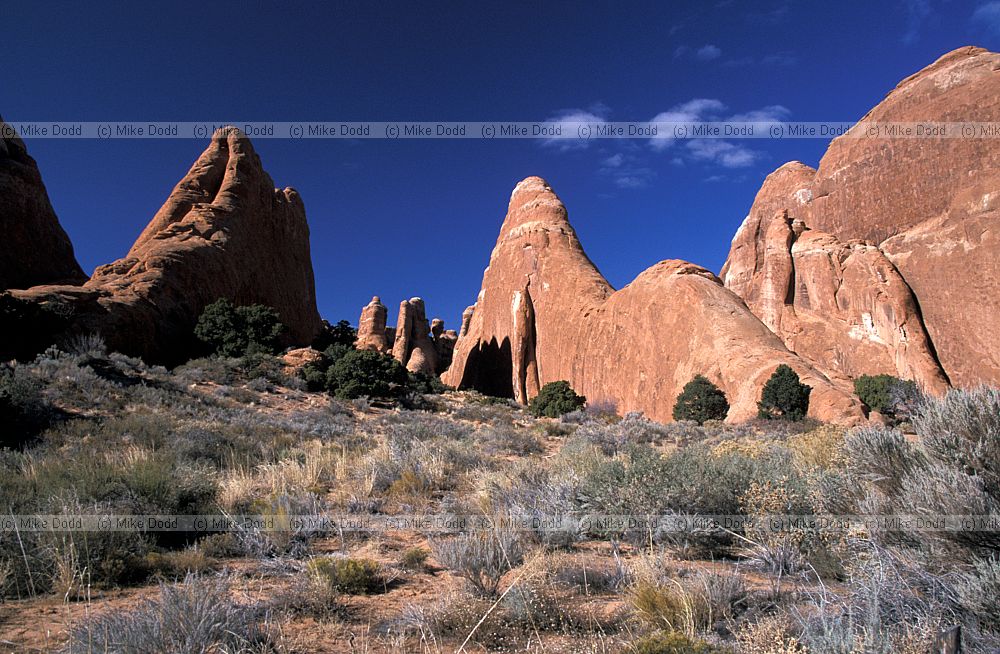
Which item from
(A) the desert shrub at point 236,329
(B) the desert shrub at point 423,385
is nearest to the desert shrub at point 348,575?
(B) the desert shrub at point 423,385

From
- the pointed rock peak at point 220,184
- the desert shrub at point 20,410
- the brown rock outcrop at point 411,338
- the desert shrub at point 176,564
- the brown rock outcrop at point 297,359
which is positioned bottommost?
the desert shrub at point 176,564

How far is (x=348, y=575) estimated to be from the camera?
13.6ft

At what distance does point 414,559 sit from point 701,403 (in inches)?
789

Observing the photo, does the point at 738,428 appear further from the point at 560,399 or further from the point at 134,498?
the point at 134,498

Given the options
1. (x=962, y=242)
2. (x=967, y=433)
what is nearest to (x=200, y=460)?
(x=967, y=433)

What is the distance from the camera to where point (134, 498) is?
5375 millimetres

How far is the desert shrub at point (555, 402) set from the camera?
28.0 metres

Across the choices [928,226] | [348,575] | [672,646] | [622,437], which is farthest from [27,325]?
[928,226]

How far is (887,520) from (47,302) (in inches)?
1121

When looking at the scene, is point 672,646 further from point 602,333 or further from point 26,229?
point 26,229

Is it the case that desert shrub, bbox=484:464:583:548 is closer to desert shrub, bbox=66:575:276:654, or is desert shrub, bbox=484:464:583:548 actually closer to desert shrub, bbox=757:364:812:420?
desert shrub, bbox=66:575:276:654

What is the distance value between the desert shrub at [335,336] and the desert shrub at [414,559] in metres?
30.0

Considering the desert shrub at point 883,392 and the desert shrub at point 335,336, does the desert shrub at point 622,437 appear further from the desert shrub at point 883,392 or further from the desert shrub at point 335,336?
the desert shrub at point 335,336

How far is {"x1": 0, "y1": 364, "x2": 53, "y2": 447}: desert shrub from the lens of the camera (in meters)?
10.8
